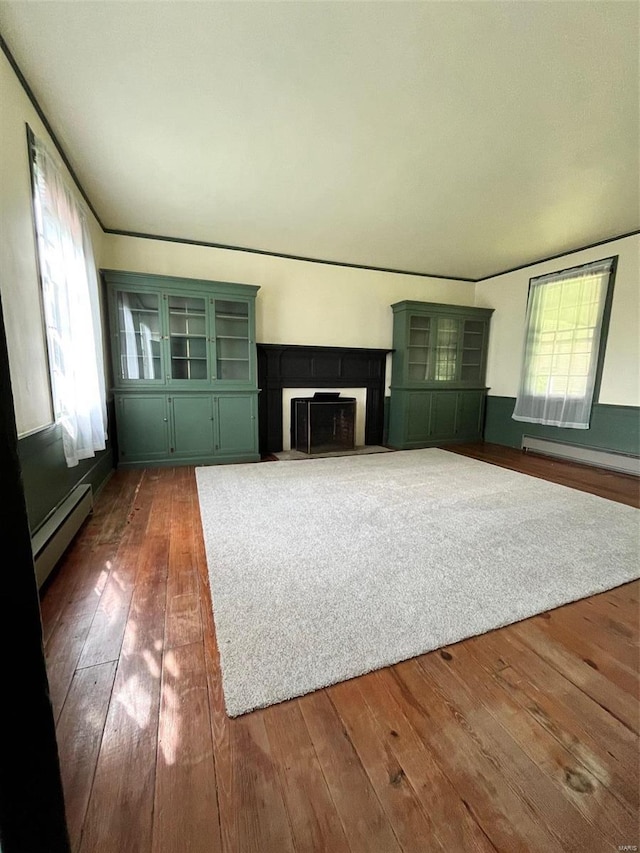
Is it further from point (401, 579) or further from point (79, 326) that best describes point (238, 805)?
point (79, 326)

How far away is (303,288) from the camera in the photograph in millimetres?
4793

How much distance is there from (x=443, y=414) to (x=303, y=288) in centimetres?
293

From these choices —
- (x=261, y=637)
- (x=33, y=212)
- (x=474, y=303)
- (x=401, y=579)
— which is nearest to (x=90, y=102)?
(x=33, y=212)

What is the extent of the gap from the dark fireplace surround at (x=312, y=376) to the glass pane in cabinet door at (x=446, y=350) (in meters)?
0.83

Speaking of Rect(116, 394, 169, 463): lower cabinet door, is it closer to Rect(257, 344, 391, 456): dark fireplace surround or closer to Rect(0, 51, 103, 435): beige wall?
Rect(257, 344, 391, 456): dark fireplace surround

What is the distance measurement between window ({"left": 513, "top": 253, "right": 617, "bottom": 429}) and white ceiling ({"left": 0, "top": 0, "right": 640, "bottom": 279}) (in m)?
0.82

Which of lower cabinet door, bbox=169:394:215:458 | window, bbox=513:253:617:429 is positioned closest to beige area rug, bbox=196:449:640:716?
lower cabinet door, bbox=169:394:215:458

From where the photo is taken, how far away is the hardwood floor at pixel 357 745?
825 millimetres

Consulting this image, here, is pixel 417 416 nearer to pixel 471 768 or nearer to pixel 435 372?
pixel 435 372

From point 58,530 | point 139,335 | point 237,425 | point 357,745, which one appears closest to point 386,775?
point 357,745

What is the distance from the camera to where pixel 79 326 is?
264 centimetres

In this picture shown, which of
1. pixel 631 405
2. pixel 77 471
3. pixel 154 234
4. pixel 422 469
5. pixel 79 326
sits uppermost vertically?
pixel 154 234

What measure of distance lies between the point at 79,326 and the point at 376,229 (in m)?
3.10

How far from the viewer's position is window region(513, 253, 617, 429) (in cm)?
416
